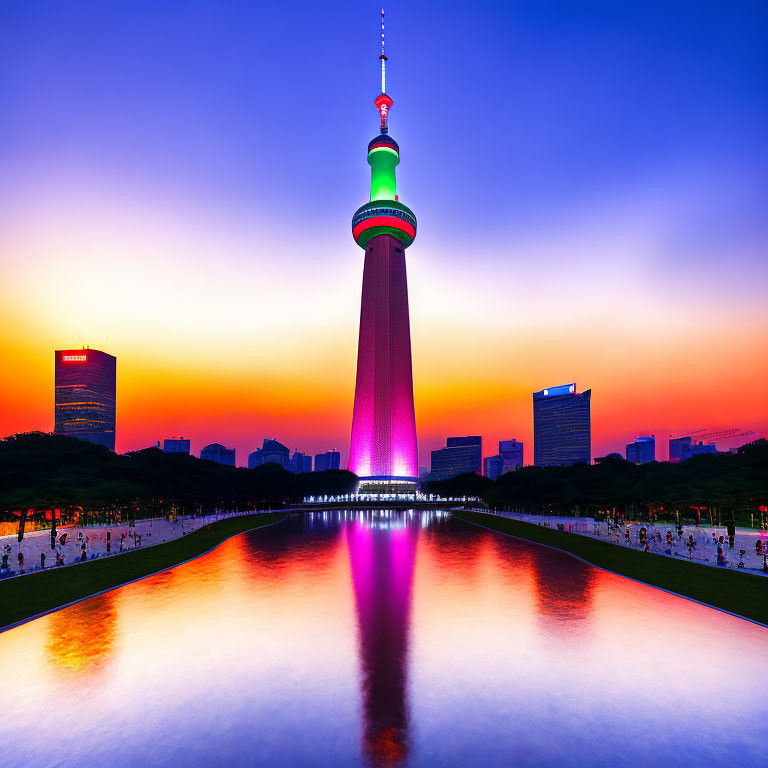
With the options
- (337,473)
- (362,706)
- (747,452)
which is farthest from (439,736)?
(337,473)

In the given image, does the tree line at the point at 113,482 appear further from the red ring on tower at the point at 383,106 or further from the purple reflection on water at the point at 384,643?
the red ring on tower at the point at 383,106

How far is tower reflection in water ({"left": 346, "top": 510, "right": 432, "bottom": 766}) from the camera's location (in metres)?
9.86

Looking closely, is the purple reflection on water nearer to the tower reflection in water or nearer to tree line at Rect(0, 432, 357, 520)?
the tower reflection in water

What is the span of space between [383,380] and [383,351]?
8417mm

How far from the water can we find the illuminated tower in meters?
111

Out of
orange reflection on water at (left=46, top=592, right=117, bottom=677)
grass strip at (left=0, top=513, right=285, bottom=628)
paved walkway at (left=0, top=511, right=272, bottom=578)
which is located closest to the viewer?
orange reflection on water at (left=46, top=592, right=117, bottom=677)

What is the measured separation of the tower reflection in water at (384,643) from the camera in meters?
9.86

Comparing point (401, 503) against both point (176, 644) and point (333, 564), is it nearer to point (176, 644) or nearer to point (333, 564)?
point (333, 564)

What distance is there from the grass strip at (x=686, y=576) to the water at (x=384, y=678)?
57.0 inches

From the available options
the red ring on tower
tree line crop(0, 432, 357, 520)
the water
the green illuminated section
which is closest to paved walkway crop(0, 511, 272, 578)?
tree line crop(0, 432, 357, 520)

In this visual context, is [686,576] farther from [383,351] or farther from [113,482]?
[383,351]

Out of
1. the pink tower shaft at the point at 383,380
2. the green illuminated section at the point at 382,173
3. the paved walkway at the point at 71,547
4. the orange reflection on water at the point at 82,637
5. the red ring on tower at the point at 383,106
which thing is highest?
the red ring on tower at the point at 383,106

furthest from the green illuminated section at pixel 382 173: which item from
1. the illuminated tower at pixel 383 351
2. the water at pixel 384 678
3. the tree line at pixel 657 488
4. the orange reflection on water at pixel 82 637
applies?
the orange reflection on water at pixel 82 637

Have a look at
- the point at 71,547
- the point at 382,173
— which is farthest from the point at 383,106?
the point at 71,547
